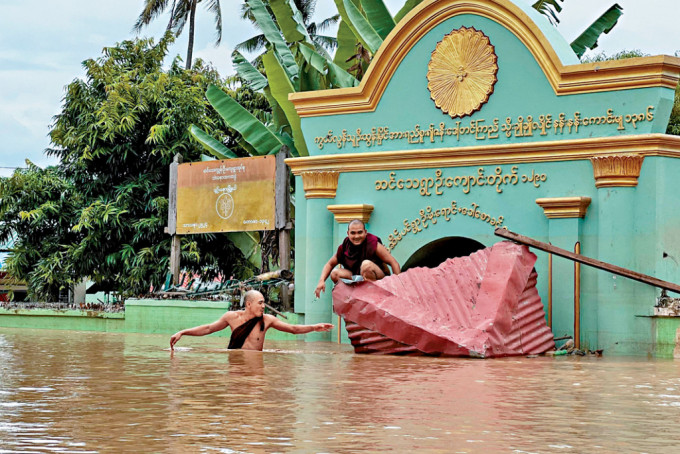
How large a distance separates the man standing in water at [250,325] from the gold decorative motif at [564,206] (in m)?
3.81

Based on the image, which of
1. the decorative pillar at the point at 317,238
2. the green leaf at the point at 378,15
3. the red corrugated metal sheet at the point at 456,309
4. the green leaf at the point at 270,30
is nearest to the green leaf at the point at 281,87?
the green leaf at the point at 270,30

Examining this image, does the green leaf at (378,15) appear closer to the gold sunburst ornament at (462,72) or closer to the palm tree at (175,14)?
the gold sunburst ornament at (462,72)

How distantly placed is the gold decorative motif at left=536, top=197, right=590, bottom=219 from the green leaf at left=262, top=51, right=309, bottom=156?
288 inches

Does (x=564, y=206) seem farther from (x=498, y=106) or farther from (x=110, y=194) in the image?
(x=110, y=194)

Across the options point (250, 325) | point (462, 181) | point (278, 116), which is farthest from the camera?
point (278, 116)

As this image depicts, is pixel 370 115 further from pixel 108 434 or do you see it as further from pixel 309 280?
pixel 108 434

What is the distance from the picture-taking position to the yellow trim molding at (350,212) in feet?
52.7

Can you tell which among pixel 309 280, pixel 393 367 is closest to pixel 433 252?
→ pixel 309 280

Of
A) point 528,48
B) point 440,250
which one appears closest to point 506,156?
point 528,48

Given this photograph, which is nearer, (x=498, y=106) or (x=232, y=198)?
(x=498, y=106)

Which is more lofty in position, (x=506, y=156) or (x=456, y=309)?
(x=506, y=156)

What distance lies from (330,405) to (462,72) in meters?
9.29

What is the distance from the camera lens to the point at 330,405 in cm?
705

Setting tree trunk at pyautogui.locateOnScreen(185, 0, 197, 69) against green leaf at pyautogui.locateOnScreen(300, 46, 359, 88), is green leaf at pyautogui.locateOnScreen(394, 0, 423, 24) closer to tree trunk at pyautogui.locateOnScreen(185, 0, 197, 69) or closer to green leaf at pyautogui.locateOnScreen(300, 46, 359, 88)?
green leaf at pyautogui.locateOnScreen(300, 46, 359, 88)
